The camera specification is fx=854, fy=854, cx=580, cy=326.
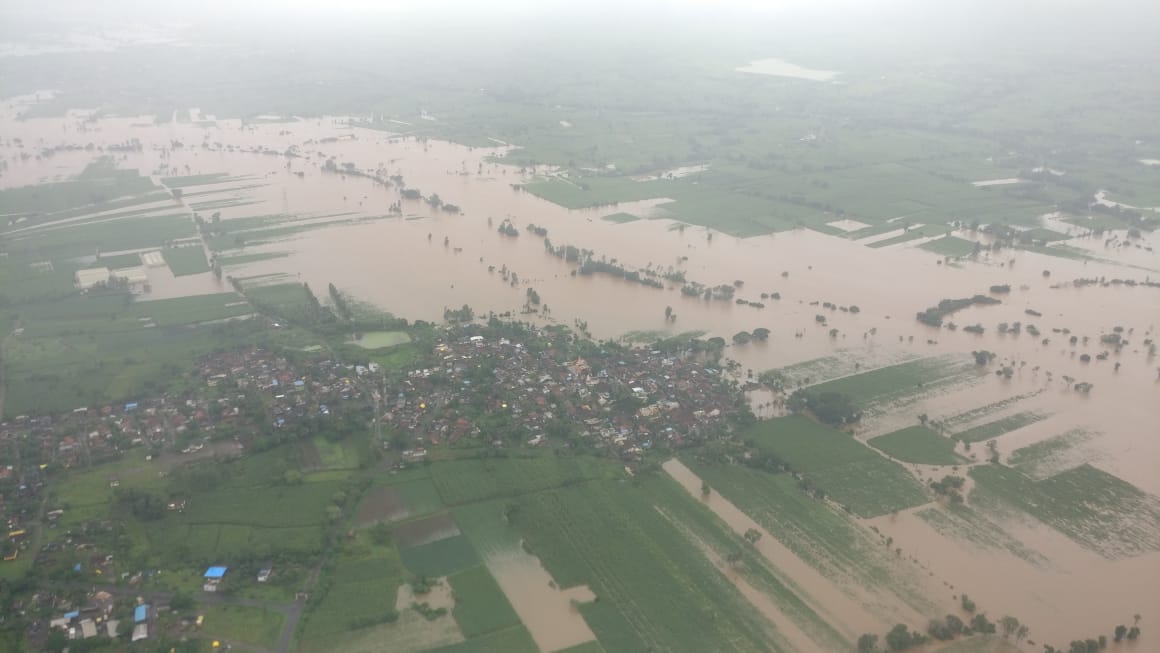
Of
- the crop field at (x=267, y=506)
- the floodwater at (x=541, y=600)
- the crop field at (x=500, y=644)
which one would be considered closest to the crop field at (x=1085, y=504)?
the floodwater at (x=541, y=600)

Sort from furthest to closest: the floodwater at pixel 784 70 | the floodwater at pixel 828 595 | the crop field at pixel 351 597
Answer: the floodwater at pixel 784 70
the floodwater at pixel 828 595
the crop field at pixel 351 597

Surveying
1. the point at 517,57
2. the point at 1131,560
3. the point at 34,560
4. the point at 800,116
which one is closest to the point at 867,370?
the point at 1131,560

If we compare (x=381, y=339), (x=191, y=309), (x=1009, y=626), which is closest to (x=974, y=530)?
(x=1009, y=626)

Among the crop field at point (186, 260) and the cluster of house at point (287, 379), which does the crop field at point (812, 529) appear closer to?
the cluster of house at point (287, 379)

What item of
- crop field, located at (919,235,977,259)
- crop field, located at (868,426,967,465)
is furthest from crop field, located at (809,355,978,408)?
crop field, located at (919,235,977,259)

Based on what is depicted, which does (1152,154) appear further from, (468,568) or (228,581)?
(228,581)

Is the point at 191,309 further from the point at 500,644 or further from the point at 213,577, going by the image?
the point at 500,644

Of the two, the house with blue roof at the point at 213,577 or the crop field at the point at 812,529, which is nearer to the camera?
the house with blue roof at the point at 213,577
